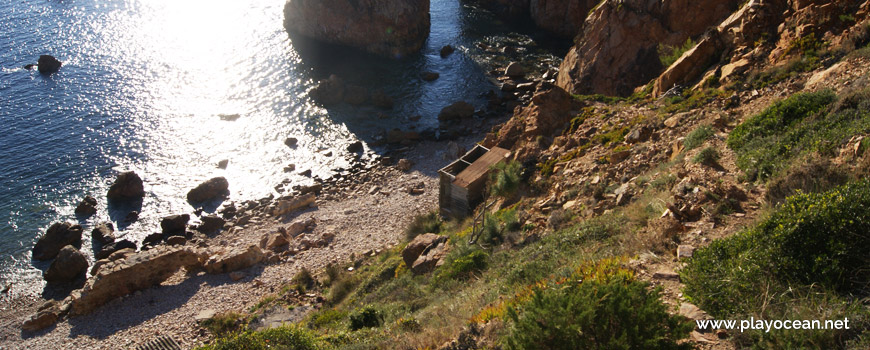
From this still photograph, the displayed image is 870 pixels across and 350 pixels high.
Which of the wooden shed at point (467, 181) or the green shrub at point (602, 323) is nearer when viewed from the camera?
the green shrub at point (602, 323)

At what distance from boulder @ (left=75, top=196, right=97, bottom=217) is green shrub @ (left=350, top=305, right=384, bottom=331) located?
2501 centimetres

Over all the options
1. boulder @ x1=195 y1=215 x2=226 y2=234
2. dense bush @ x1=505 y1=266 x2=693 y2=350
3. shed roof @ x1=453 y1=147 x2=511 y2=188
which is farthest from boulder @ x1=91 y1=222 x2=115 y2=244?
dense bush @ x1=505 y1=266 x2=693 y2=350

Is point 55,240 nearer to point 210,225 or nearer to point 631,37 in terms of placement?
point 210,225

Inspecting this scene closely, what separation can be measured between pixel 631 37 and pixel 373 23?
98.4ft

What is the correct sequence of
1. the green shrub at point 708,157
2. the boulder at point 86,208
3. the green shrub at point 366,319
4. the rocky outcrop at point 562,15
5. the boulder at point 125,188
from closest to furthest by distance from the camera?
1. the green shrub at point 708,157
2. the green shrub at point 366,319
3. the boulder at point 86,208
4. the boulder at point 125,188
5. the rocky outcrop at point 562,15

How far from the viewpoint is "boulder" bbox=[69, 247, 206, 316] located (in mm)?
22188

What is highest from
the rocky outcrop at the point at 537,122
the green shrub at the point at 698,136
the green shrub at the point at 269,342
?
the green shrub at the point at 698,136

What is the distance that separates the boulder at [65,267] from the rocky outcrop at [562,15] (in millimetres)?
44047

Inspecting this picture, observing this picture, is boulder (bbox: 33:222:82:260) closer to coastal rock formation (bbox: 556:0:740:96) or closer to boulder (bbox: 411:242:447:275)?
boulder (bbox: 411:242:447:275)

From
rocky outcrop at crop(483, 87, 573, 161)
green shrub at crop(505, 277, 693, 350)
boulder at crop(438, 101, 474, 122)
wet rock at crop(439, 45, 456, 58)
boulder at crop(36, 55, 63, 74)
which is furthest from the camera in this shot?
wet rock at crop(439, 45, 456, 58)

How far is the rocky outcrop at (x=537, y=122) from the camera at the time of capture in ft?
66.9

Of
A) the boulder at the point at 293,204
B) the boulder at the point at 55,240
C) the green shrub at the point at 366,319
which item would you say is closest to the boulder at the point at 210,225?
the boulder at the point at 293,204

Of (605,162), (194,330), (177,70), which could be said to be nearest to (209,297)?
(194,330)

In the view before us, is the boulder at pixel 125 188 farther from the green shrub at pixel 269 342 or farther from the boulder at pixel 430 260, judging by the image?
the green shrub at pixel 269 342
